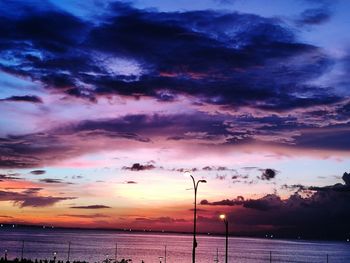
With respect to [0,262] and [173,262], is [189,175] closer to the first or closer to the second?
[0,262]

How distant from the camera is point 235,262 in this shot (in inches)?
7594

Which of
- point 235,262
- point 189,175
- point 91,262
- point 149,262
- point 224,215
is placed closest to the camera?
point 189,175

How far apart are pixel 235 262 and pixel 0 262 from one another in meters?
140

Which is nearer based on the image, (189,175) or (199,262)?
(189,175)

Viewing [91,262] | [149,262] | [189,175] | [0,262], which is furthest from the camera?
[149,262]

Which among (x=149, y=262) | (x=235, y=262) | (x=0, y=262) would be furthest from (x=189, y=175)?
(x=235, y=262)

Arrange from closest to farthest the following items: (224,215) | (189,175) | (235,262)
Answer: (189,175) → (224,215) → (235,262)

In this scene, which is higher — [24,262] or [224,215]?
[224,215]

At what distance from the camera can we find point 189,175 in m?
44.5

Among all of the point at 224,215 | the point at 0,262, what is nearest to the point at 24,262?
the point at 0,262

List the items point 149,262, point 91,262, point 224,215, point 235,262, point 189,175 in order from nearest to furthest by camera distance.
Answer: point 189,175, point 224,215, point 91,262, point 149,262, point 235,262

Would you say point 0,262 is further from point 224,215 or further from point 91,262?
point 91,262

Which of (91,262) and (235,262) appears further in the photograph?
(235,262)

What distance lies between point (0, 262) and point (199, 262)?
123m
